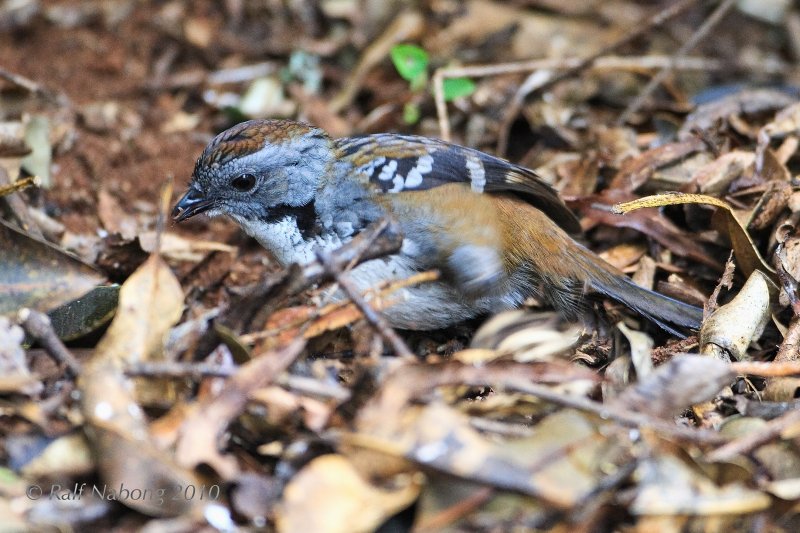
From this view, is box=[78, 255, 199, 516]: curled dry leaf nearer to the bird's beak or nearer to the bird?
the bird

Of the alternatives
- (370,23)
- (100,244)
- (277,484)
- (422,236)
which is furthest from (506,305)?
(370,23)

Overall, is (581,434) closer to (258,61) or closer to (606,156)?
(606,156)

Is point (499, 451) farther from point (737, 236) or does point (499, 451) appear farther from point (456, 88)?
point (456, 88)

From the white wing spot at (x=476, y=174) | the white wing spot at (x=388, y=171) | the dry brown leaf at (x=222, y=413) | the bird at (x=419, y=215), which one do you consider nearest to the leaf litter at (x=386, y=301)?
the dry brown leaf at (x=222, y=413)

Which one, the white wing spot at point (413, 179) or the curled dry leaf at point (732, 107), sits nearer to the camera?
the white wing spot at point (413, 179)

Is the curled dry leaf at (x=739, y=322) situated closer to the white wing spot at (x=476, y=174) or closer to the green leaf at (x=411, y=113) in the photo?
the white wing spot at (x=476, y=174)

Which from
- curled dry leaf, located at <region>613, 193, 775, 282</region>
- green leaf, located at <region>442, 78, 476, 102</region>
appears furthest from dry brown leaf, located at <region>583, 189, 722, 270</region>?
green leaf, located at <region>442, 78, 476, 102</region>
